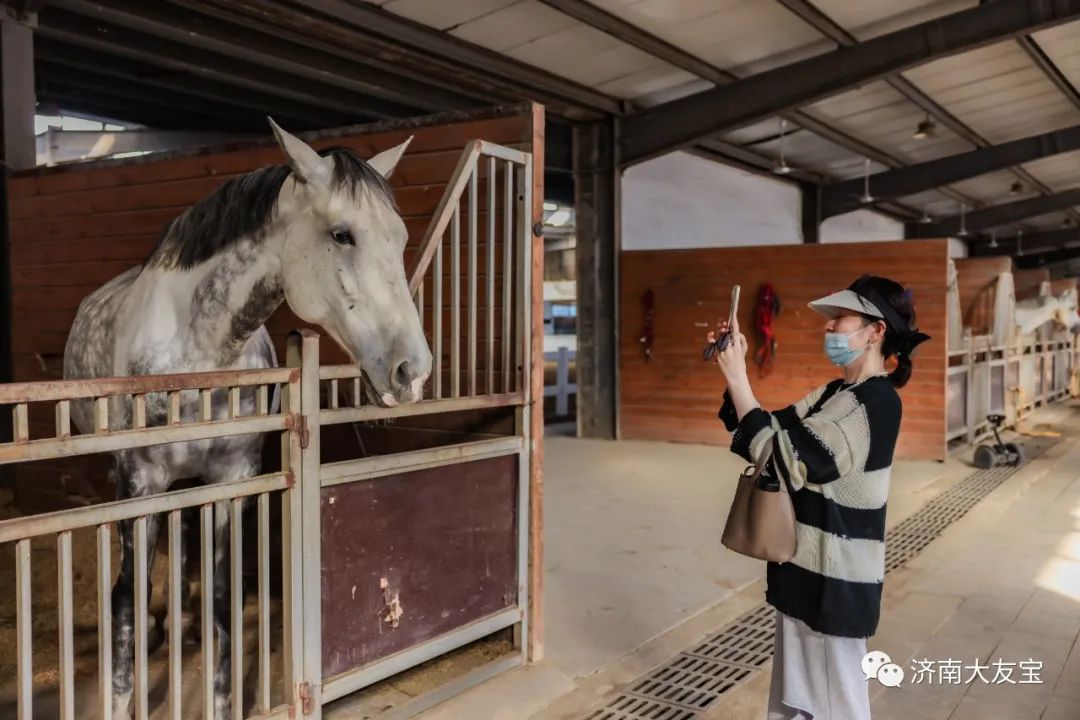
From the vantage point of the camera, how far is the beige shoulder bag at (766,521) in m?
1.52

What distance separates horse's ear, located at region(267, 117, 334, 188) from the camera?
1.72 metres

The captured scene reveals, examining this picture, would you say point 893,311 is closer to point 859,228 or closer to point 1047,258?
point 859,228

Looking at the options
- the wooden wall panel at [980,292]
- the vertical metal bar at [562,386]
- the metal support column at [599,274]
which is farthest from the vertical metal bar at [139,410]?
the vertical metal bar at [562,386]

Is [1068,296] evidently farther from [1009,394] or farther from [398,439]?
[398,439]

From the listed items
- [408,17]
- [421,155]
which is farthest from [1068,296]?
[421,155]

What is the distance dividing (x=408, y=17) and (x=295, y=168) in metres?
3.83

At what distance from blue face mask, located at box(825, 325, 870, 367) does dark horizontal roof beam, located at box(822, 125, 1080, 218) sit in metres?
9.59

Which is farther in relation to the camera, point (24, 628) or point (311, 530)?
point (311, 530)

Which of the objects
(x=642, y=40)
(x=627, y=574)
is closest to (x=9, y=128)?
(x=627, y=574)

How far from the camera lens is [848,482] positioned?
1562mm

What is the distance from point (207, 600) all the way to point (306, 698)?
0.32m

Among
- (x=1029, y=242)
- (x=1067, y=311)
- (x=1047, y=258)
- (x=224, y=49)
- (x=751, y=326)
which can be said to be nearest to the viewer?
(x=224, y=49)

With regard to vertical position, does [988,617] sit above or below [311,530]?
below

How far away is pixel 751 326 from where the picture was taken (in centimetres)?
677
